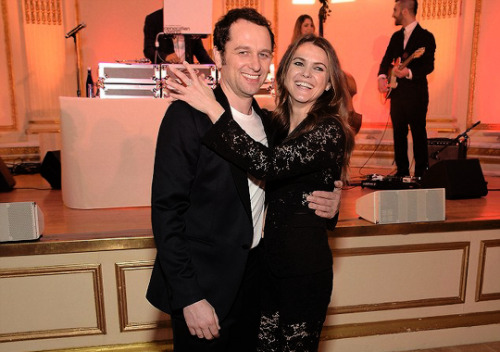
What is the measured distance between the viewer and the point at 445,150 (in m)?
4.97

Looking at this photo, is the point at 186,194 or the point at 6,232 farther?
the point at 6,232

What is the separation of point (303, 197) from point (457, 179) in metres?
2.84

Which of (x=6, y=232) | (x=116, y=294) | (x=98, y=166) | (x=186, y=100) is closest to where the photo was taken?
(x=186, y=100)

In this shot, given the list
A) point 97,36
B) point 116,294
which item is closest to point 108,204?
point 116,294

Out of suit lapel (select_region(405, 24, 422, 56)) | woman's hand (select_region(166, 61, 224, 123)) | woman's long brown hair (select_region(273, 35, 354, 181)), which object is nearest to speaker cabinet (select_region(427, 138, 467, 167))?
suit lapel (select_region(405, 24, 422, 56))

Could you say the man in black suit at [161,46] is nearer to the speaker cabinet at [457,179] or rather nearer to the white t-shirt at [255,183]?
the white t-shirt at [255,183]

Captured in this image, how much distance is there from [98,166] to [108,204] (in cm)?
31

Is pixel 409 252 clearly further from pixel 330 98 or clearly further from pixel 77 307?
pixel 77 307

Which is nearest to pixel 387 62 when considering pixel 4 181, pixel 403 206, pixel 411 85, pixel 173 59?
pixel 411 85

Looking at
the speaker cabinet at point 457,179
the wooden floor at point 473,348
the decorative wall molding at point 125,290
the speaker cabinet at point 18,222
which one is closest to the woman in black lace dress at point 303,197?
the decorative wall molding at point 125,290

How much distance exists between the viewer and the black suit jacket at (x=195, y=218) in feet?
4.36

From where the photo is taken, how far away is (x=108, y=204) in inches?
129

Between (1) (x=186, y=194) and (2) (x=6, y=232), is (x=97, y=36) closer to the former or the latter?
(2) (x=6, y=232)

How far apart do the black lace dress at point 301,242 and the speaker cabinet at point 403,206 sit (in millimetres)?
1130
